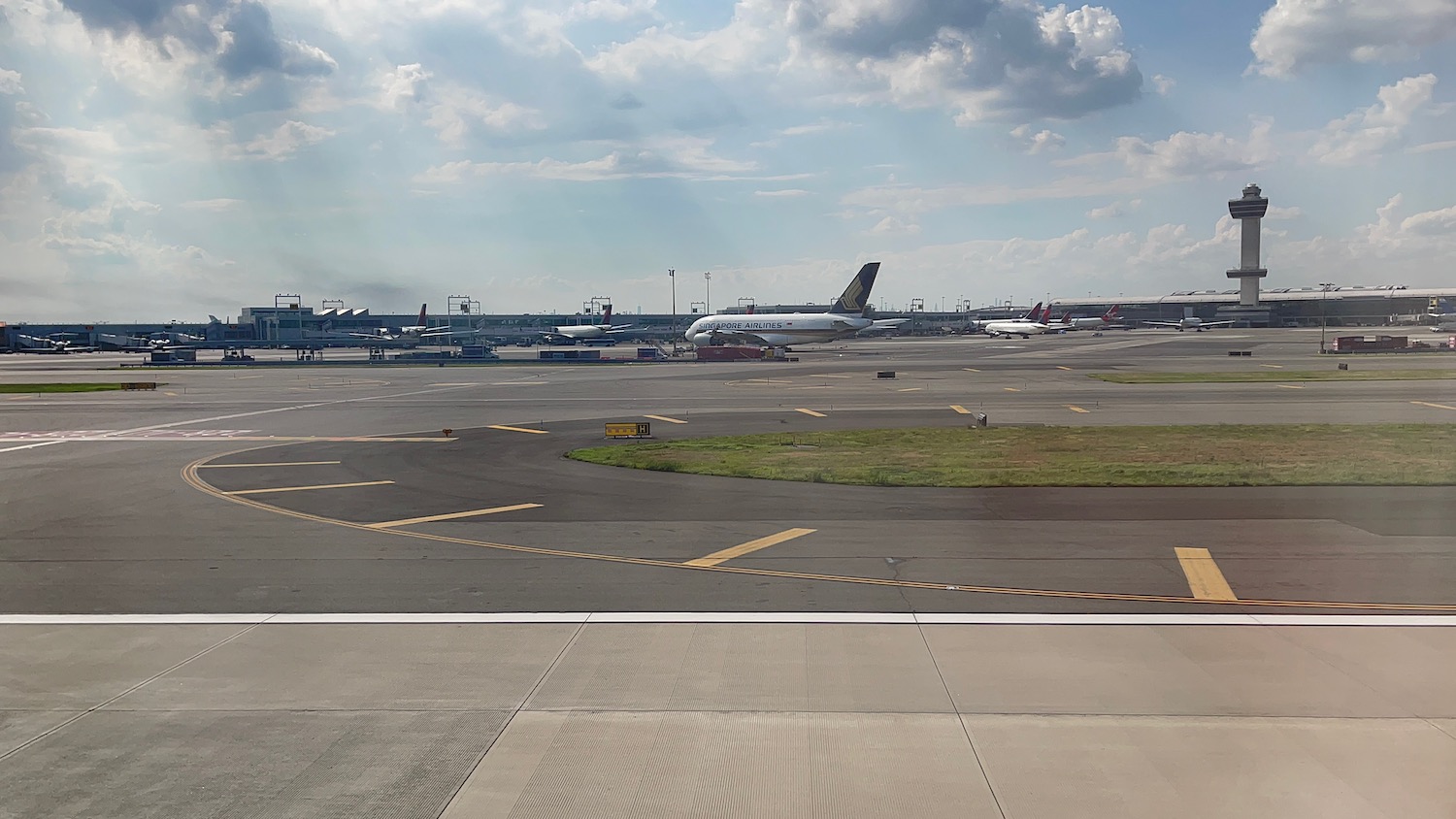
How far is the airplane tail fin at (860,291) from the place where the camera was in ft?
395

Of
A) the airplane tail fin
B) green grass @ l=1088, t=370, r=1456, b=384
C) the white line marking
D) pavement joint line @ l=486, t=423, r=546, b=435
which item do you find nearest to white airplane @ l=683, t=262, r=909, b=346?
the airplane tail fin

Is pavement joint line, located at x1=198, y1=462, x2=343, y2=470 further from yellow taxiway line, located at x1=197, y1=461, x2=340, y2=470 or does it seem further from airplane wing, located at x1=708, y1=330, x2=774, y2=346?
airplane wing, located at x1=708, y1=330, x2=774, y2=346

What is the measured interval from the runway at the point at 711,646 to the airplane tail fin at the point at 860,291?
96.5 metres

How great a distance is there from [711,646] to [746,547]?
6.18 metres

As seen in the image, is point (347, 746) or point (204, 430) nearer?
point (347, 746)

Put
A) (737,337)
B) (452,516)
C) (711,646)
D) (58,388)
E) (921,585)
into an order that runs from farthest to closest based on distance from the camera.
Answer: (737,337), (58,388), (452,516), (921,585), (711,646)

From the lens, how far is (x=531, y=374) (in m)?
81.2

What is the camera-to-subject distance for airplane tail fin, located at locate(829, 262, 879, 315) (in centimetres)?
12036

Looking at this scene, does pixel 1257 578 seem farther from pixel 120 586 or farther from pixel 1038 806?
pixel 120 586

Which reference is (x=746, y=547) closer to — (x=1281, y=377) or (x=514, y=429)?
(x=514, y=429)

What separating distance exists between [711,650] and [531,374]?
7120 cm

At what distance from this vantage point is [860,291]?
397 ft

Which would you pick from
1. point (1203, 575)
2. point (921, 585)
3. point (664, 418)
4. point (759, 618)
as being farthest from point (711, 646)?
point (664, 418)

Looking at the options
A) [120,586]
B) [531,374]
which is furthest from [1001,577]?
[531,374]
